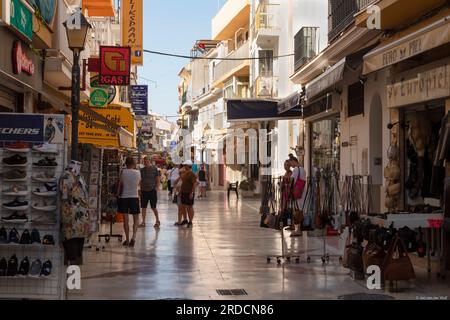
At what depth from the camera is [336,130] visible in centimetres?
1856

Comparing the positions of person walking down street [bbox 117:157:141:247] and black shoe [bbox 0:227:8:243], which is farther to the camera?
person walking down street [bbox 117:157:141:247]

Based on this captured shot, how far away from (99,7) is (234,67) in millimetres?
19885

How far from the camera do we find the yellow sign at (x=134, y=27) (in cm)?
2734

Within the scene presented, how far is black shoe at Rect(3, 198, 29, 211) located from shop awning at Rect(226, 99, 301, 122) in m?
14.9

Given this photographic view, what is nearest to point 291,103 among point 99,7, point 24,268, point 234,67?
point 99,7

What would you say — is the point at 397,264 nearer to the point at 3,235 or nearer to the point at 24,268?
the point at 24,268

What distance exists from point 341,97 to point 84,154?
21.1ft

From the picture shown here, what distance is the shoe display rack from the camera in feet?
26.8

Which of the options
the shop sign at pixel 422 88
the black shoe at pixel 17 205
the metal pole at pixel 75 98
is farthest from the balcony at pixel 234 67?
the black shoe at pixel 17 205

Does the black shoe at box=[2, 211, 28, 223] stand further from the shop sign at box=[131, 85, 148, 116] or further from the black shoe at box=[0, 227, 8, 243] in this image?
the shop sign at box=[131, 85, 148, 116]

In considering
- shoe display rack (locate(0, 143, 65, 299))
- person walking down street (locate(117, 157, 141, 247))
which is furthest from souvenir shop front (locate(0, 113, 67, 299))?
person walking down street (locate(117, 157, 141, 247))

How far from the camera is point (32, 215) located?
8.22m
